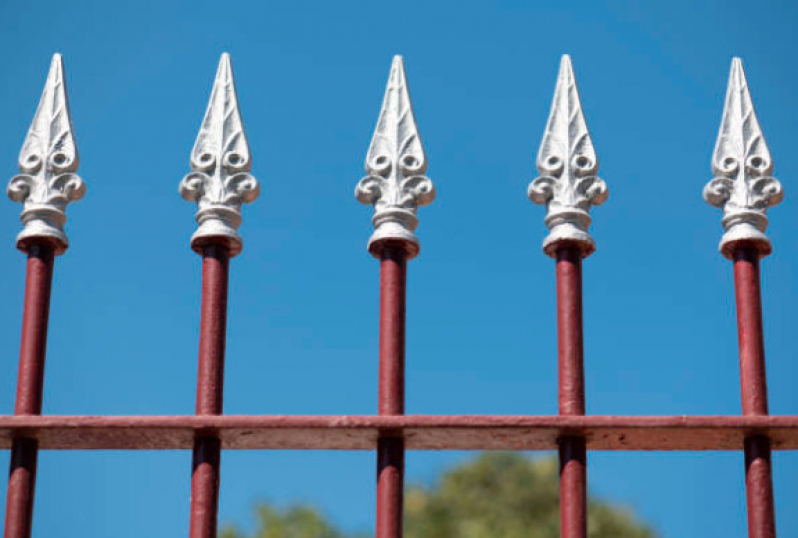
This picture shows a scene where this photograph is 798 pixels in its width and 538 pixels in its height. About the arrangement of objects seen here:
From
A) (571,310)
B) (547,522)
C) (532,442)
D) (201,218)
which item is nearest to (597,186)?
(571,310)

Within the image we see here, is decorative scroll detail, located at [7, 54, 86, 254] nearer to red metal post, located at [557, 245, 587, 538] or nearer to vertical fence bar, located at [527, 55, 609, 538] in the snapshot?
vertical fence bar, located at [527, 55, 609, 538]

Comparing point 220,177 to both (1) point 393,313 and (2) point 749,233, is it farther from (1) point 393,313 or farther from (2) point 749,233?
(2) point 749,233

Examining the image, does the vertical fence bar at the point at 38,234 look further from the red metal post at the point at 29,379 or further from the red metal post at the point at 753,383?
the red metal post at the point at 753,383

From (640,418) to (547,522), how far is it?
1944cm

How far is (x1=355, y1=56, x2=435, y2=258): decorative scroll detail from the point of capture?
34.5ft

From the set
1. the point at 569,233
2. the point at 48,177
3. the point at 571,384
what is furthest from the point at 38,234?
the point at 571,384

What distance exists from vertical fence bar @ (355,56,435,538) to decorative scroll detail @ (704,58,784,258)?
153cm

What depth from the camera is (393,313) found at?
33.9 feet

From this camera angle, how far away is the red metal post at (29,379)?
998 centimetres

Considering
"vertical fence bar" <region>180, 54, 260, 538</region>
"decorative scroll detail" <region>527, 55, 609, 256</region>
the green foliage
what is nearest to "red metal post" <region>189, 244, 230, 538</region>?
"vertical fence bar" <region>180, 54, 260, 538</region>

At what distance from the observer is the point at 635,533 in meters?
29.4

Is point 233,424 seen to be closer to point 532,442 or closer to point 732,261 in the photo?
point 532,442

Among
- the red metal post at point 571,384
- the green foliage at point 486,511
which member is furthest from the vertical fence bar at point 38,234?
the green foliage at point 486,511

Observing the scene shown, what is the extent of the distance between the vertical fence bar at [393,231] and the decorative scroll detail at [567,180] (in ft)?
2.04
